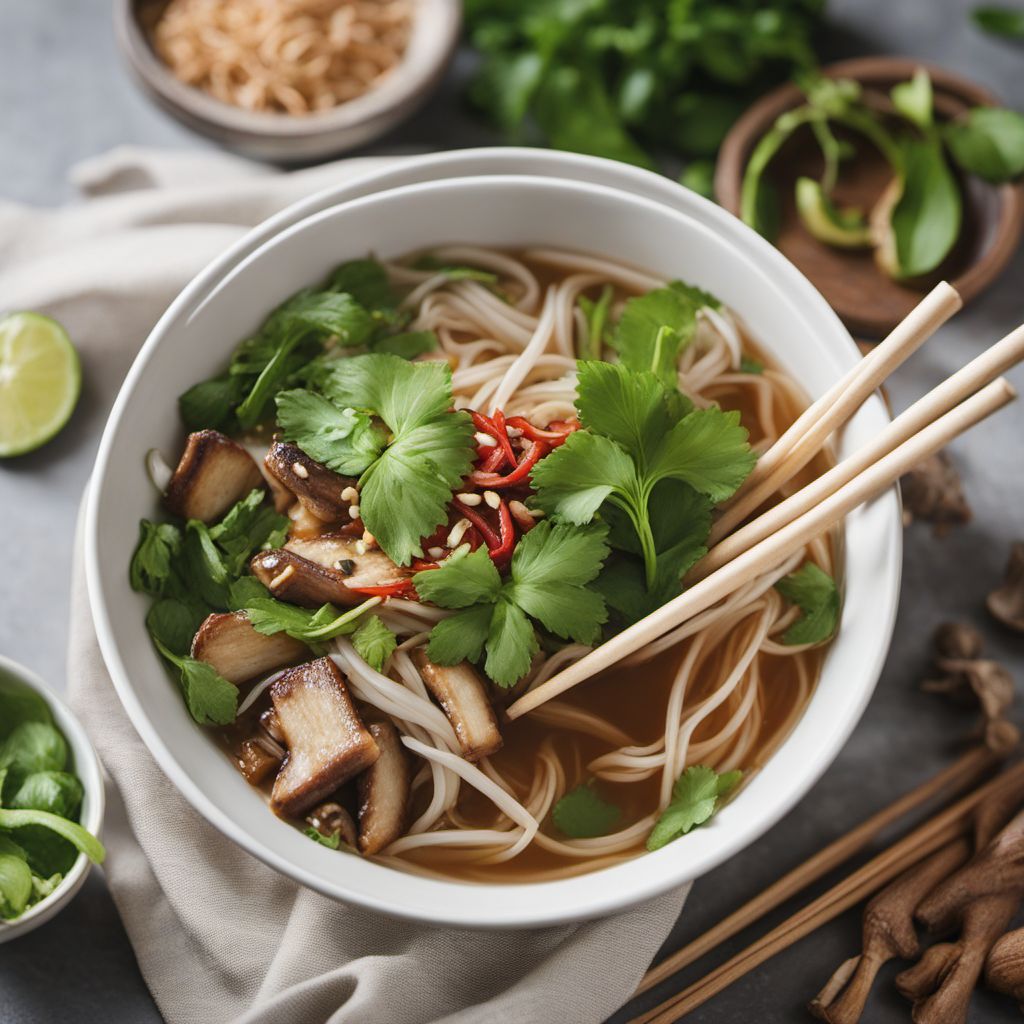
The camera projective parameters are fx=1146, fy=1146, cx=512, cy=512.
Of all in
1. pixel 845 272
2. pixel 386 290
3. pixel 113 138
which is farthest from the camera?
pixel 113 138

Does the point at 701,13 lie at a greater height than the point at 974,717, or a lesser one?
greater

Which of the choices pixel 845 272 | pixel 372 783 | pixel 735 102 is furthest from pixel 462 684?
pixel 735 102

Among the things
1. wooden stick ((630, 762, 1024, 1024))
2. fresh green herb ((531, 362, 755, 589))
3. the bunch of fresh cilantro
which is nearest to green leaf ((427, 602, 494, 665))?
fresh green herb ((531, 362, 755, 589))

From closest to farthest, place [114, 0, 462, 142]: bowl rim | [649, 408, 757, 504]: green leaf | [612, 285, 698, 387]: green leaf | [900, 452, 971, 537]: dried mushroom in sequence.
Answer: [649, 408, 757, 504]: green leaf
[612, 285, 698, 387]: green leaf
[900, 452, 971, 537]: dried mushroom
[114, 0, 462, 142]: bowl rim

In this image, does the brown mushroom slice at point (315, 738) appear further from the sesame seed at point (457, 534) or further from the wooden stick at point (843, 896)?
the wooden stick at point (843, 896)

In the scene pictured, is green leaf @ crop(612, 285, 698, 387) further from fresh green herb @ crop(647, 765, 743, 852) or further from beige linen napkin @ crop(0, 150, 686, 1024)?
beige linen napkin @ crop(0, 150, 686, 1024)

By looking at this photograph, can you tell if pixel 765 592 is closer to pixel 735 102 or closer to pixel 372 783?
pixel 372 783
